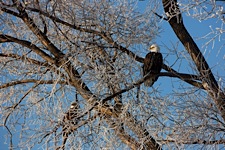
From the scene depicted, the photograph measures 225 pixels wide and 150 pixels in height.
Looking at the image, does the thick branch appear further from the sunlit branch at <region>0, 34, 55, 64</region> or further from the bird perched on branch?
the sunlit branch at <region>0, 34, 55, 64</region>

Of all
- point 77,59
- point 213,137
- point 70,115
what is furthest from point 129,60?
point 213,137

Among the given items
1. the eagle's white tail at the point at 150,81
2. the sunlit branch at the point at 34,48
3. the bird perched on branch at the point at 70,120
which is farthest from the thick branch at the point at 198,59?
the sunlit branch at the point at 34,48

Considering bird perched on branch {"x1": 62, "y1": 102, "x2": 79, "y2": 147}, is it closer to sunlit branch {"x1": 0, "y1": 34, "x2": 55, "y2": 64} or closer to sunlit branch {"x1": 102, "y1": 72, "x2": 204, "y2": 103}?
sunlit branch {"x1": 102, "y1": 72, "x2": 204, "y2": 103}

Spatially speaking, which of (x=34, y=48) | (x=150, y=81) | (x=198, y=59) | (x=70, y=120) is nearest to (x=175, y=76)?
(x=150, y=81)

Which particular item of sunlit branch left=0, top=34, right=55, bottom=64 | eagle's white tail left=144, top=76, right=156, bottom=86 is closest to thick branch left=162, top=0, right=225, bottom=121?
eagle's white tail left=144, top=76, right=156, bottom=86

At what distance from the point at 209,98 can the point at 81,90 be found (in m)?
1.82

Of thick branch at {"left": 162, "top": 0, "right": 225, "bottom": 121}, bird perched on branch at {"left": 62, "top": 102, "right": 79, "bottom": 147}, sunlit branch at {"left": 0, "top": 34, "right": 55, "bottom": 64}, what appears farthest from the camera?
sunlit branch at {"left": 0, "top": 34, "right": 55, "bottom": 64}

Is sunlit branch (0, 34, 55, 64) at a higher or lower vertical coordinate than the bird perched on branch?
higher

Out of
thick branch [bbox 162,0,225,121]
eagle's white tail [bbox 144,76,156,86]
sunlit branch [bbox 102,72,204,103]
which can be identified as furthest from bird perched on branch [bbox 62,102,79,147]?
thick branch [bbox 162,0,225,121]

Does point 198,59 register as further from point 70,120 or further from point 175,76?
point 70,120

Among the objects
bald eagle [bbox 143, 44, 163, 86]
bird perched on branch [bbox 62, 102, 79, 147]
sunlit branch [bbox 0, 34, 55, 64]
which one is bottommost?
bird perched on branch [bbox 62, 102, 79, 147]

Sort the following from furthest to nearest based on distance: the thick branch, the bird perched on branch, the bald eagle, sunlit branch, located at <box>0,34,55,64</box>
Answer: sunlit branch, located at <box>0,34,55,64</box> < the bird perched on branch < the bald eagle < the thick branch

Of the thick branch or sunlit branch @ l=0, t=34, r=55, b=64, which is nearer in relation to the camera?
the thick branch

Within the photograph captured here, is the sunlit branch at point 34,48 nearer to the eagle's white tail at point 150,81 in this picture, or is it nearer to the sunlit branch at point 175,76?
the sunlit branch at point 175,76
